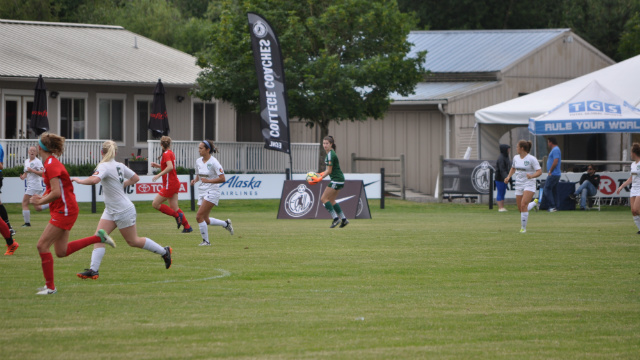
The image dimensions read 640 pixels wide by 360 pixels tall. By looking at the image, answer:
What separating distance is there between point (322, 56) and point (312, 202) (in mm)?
8746

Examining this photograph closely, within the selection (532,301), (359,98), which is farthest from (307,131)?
(532,301)

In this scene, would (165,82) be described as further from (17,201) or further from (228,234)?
(228,234)

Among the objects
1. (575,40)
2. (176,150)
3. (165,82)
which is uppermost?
(575,40)

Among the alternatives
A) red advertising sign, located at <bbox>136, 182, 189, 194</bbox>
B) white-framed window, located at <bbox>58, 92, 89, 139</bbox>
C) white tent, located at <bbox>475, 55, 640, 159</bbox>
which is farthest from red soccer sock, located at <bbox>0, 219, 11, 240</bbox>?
white-framed window, located at <bbox>58, 92, 89, 139</bbox>

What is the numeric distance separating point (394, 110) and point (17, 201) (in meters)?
18.0

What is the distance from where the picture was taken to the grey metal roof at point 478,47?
40.7 metres

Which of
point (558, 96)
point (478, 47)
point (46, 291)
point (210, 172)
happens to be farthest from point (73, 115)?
point (46, 291)

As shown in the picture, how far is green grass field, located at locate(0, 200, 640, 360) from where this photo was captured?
7.59m

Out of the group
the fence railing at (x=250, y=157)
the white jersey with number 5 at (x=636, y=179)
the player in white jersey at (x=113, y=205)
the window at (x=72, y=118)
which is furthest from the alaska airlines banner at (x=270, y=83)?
the player in white jersey at (x=113, y=205)

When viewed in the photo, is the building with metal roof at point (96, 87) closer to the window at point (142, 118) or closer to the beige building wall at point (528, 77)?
the window at point (142, 118)

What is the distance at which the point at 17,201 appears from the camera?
2734 cm

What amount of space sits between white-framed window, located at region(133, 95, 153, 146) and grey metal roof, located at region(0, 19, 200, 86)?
3.70 ft

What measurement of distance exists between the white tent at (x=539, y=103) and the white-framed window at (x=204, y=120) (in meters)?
11.6

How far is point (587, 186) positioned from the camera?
29797 mm
